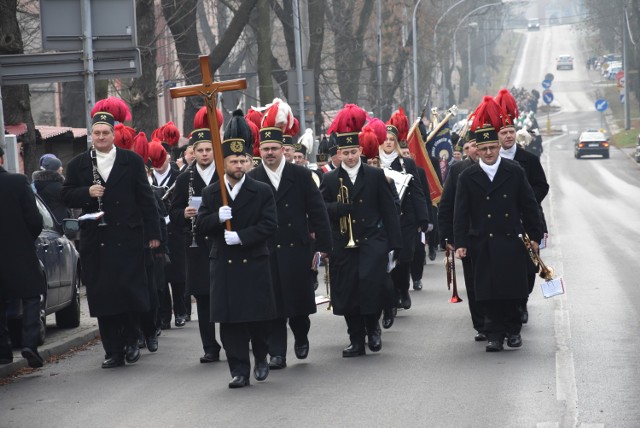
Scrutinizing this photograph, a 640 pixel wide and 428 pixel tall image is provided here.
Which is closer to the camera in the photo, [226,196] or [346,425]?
[346,425]

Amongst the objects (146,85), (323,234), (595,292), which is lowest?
(595,292)

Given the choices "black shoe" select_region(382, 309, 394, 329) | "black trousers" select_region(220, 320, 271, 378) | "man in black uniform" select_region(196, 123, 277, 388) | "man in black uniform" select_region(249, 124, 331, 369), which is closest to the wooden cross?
"man in black uniform" select_region(196, 123, 277, 388)

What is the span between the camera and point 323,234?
37.4 ft

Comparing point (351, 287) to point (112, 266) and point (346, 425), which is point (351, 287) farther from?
point (346, 425)

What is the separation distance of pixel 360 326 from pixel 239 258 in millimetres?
1970

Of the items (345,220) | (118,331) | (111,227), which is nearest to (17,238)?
(111,227)

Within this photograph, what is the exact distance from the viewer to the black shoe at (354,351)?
11914 mm

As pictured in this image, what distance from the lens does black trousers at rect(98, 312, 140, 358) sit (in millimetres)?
11856

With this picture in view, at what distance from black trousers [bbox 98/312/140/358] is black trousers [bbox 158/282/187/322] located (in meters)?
1.77

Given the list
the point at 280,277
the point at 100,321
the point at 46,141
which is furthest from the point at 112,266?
the point at 46,141

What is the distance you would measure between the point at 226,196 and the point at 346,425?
2339 mm

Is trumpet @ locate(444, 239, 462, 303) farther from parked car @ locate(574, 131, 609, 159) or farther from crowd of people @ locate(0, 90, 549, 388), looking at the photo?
parked car @ locate(574, 131, 609, 159)

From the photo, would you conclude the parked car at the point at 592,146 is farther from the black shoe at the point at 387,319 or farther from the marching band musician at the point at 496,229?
the marching band musician at the point at 496,229

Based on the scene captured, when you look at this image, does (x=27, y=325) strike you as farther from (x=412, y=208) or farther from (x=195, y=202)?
(x=412, y=208)
